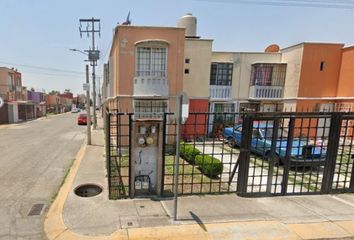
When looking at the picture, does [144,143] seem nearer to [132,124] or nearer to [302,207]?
[132,124]

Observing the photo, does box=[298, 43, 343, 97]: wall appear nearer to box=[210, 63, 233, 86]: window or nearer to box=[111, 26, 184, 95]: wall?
box=[210, 63, 233, 86]: window

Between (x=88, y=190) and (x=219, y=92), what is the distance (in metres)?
13.2

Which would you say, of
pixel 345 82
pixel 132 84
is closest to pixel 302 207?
pixel 132 84

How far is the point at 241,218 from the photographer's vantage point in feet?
16.3

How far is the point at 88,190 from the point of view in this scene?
6.70m

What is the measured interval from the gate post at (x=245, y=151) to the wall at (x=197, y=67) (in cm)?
1031

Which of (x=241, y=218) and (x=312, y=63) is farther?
(x=312, y=63)

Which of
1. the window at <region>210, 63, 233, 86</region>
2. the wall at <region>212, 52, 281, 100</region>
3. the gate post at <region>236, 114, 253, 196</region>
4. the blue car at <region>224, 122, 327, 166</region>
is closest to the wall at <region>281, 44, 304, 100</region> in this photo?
the wall at <region>212, 52, 281, 100</region>

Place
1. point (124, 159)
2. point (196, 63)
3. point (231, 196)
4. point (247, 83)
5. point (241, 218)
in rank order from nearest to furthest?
point (241, 218)
point (231, 196)
point (124, 159)
point (196, 63)
point (247, 83)

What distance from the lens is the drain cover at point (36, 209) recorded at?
5180 mm

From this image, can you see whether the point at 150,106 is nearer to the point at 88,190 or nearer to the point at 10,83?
the point at 88,190

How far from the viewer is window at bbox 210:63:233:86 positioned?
697 inches

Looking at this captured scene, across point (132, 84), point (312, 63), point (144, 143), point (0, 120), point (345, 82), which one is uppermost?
point (312, 63)

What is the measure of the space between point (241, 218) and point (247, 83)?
48.5ft
